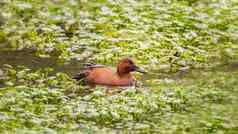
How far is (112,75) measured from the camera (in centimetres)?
1350

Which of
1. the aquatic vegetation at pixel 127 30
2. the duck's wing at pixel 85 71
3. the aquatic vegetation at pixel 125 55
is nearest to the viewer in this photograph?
the aquatic vegetation at pixel 125 55

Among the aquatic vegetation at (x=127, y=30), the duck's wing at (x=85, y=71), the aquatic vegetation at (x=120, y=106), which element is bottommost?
the aquatic vegetation at (x=120, y=106)

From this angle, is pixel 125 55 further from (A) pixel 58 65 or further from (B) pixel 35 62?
(B) pixel 35 62

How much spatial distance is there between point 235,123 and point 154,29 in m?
5.93

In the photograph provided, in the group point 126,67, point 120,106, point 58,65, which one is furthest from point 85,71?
point 120,106

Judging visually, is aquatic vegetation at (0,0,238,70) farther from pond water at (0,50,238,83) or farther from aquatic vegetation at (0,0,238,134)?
pond water at (0,50,238,83)

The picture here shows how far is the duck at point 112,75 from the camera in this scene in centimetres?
1343

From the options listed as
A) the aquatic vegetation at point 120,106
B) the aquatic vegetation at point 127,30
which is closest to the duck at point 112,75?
the aquatic vegetation at point 120,106

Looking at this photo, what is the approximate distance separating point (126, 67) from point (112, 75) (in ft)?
0.90

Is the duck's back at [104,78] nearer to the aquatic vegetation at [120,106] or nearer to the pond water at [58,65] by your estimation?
the pond water at [58,65]

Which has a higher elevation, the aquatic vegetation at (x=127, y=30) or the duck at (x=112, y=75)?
the aquatic vegetation at (x=127, y=30)

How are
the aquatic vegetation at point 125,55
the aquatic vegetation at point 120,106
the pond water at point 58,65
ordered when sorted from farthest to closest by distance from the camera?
the pond water at point 58,65, the aquatic vegetation at point 125,55, the aquatic vegetation at point 120,106

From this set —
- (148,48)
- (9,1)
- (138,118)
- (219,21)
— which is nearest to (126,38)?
(148,48)

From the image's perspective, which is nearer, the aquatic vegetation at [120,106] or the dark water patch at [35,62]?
the aquatic vegetation at [120,106]
